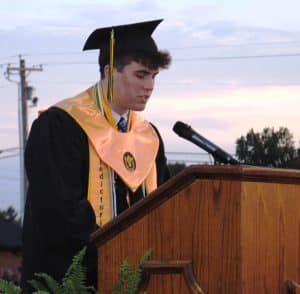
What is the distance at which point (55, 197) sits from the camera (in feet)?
11.6

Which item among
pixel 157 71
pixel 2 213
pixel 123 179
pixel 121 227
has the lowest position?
pixel 121 227

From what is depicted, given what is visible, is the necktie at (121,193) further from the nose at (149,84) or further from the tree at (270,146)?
the tree at (270,146)

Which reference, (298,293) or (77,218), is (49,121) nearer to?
(77,218)

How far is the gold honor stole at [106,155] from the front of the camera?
3914 mm

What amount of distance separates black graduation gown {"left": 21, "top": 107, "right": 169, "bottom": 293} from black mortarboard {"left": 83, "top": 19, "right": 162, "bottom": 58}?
15.8 inches

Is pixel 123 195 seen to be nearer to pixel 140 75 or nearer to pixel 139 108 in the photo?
pixel 139 108

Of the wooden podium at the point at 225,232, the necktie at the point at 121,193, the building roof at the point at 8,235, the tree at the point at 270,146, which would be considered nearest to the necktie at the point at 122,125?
the necktie at the point at 121,193

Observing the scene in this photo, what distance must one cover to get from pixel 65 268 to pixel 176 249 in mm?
1006

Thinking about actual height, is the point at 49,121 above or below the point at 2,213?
below

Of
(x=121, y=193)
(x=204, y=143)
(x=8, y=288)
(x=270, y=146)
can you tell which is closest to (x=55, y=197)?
(x=121, y=193)

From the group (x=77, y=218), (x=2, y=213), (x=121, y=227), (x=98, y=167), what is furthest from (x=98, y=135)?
(x=2, y=213)

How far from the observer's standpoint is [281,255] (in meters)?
2.55

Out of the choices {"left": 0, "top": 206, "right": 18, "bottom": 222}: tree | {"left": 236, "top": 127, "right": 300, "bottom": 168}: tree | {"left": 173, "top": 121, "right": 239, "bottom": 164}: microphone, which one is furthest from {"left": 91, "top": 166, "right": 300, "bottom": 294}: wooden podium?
{"left": 0, "top": 206, "right": 18, "bottom": 222}: tree

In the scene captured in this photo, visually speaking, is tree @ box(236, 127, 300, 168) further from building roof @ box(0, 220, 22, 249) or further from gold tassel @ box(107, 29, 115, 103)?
gold tassel @ box(107, 29, 115, 103)
